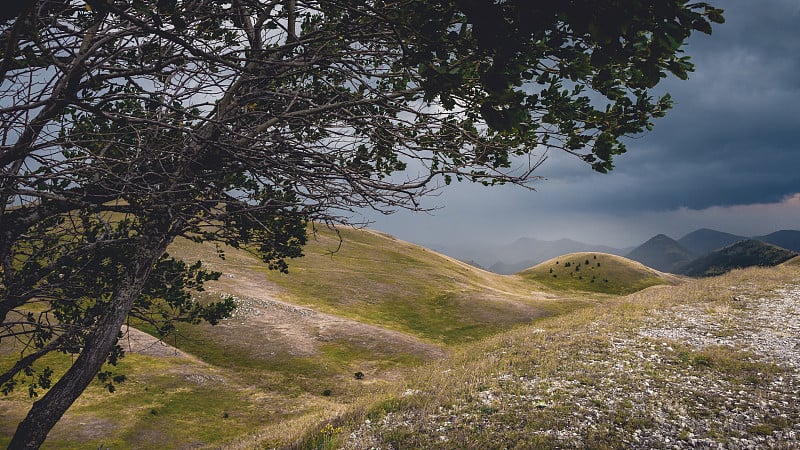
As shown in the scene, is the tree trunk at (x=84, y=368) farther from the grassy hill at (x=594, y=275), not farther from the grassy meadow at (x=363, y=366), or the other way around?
the grassy hill at (x=594, y=275)

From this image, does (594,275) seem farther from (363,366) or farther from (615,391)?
(615,391)

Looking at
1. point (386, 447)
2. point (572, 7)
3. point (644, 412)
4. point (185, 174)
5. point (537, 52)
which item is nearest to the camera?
point (572, 7)

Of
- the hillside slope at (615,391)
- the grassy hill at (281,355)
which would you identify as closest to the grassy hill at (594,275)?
the grassy hill at (281,355)

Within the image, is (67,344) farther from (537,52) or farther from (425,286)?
(425,286)

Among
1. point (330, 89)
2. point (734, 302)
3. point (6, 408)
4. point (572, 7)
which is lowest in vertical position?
point (6, 408)

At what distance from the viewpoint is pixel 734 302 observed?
25.4m

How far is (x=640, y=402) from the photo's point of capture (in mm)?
12859

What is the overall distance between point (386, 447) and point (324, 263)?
65.4 metres

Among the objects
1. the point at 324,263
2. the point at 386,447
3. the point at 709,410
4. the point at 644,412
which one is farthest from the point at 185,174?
the point at 324,263

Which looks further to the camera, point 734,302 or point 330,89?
point 734,302

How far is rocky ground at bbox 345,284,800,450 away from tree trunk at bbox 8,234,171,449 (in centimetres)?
717

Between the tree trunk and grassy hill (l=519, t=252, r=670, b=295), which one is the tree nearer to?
the tree trunk

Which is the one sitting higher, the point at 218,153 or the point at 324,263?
the point at 218,153

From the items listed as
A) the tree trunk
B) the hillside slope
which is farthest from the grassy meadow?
the tree trunk
